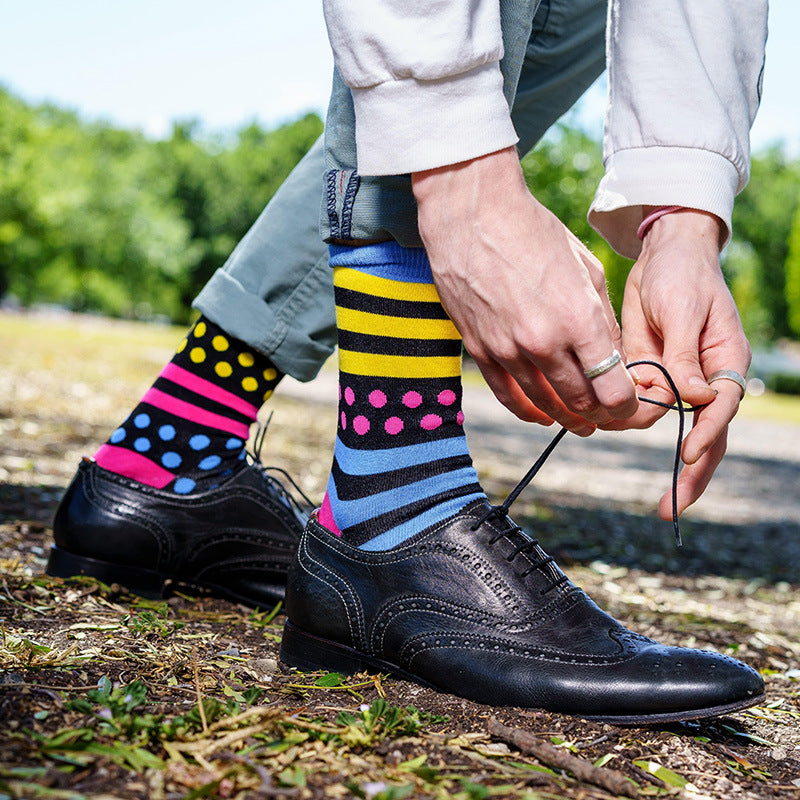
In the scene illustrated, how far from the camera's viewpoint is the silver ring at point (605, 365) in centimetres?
95

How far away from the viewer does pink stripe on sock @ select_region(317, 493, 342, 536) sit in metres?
1.32

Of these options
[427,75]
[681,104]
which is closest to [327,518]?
[427,75]

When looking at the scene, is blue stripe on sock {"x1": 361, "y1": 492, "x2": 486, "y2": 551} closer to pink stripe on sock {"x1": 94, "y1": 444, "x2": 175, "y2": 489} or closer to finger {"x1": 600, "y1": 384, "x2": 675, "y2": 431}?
finger {"x1": 600, "y1": 384, "x2": 675, "y2": 431}

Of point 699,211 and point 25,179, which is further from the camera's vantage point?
point 25,179

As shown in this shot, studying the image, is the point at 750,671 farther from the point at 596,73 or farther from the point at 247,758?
the point at 596,73

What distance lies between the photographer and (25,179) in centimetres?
2439

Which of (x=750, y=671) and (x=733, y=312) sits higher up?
(x=733, y=312)

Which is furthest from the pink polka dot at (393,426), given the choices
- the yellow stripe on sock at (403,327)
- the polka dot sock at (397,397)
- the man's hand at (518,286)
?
the man's hand at (518,286)

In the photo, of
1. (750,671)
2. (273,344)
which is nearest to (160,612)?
(273,344)

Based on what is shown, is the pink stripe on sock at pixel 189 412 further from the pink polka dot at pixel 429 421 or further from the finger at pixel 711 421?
the finger at pixel 711 421

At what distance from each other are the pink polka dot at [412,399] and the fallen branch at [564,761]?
465 millimetres

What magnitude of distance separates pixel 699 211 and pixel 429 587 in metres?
0.72

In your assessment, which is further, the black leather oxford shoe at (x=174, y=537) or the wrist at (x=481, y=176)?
the black leather oxford shoe at (x=174, y=537)

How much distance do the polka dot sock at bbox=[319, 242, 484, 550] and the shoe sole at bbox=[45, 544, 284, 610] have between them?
0.48 meters
